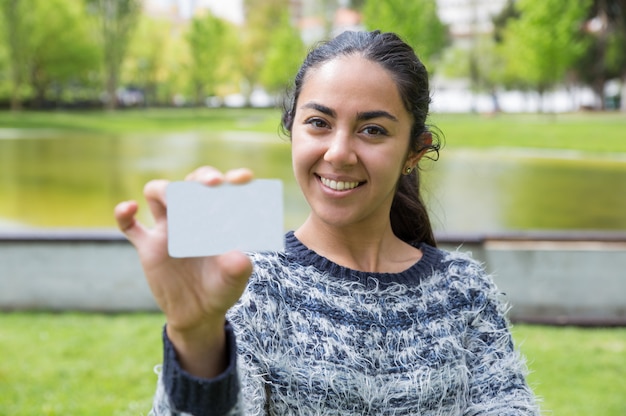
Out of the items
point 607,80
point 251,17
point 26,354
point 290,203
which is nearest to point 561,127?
point 607,80

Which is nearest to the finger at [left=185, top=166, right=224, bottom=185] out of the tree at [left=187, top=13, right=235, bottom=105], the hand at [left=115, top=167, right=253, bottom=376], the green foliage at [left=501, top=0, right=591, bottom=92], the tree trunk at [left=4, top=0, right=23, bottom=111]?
the hand at [left=115, top=167, right=253, bottom=376]

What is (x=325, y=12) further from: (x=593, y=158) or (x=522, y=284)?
(x=522, y=284)

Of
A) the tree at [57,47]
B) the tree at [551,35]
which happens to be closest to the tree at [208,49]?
the tree at [57,47]

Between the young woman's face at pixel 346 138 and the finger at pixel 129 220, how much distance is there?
383 mm

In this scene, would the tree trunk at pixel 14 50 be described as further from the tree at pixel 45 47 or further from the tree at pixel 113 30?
the tree at pixel 113 30

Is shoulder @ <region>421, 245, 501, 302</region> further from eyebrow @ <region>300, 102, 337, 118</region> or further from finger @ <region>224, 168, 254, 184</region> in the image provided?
finger @ <region>224, 168, 254, 184</region>

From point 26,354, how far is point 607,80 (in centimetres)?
2524

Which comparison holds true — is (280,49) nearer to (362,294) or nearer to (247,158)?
(247,158)

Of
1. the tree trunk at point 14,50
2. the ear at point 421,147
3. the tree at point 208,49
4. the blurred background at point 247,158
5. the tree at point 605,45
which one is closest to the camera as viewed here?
the ear at point 421,147

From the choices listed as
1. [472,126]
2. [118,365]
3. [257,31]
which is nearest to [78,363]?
[118,365]

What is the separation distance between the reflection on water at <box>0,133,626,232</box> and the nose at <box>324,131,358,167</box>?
Result: 2899 mm

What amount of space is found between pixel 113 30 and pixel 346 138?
33.0 metres

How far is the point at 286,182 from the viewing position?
10609mm

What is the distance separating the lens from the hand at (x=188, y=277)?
751 millimetres
